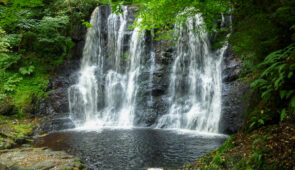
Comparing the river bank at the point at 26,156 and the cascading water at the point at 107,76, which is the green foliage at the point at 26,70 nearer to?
the cascading water at the point at 107,76

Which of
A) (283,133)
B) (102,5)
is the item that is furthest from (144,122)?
(102,5)

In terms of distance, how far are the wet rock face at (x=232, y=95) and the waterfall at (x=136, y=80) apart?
14.2 inches

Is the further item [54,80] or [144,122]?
[54,80]

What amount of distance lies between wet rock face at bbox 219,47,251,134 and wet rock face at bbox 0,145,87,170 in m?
6.41

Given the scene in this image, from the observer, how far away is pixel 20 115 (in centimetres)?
1167

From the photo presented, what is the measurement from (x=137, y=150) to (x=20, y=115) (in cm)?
838

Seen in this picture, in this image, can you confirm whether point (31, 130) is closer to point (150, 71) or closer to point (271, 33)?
point (150, 71)

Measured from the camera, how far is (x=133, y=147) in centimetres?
739

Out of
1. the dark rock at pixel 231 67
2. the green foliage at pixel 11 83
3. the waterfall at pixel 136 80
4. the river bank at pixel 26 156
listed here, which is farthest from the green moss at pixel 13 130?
the dark rock at pixel 231 67

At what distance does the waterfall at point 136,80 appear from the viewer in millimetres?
11055

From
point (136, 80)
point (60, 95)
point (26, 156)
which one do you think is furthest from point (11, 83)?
point (26, 156)

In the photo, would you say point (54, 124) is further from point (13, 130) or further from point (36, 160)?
point (36, 160)

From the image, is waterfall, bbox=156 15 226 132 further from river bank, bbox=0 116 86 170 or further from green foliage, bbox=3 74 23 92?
green foliage, bbox=3 74 23 92

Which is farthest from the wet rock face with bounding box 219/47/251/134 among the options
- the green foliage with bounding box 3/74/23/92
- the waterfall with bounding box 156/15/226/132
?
the green foliage with bounding box 3/74/23/92
